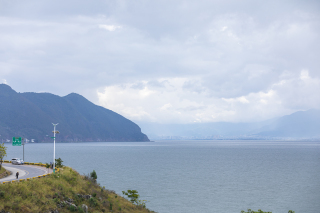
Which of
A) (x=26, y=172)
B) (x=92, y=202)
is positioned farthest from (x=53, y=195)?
(x=26, y=172)

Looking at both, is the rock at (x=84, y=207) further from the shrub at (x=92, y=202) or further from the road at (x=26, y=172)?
the road at (x=26, y=172)

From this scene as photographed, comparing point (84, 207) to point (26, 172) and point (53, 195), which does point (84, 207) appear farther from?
point (26, 172)

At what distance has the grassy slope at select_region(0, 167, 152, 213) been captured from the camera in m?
27.9

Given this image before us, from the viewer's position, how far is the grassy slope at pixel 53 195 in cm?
2794

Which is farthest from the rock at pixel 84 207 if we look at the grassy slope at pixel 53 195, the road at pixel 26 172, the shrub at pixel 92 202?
the road at pixel 26 172

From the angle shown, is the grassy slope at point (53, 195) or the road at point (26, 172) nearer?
the grassy slope at point (53, 195)

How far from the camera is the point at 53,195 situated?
32.5 metres

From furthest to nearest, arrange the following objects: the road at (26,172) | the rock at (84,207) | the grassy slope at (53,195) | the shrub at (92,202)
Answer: the road at (26,172)
the shrub at (92,202)
the rock at (84,207)
the grassy slope at (53,195)

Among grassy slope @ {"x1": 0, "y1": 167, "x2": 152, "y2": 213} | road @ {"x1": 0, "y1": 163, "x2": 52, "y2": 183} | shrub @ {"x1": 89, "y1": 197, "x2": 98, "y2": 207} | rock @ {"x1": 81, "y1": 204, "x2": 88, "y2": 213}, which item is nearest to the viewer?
grassy slope @ {"x1": 0, "y1": 167, "x2": 152, "y2": 213}

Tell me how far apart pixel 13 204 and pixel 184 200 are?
3613 cm

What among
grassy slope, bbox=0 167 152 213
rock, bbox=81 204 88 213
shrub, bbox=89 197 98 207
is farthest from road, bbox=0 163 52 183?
rock, bbox=81 204 88 213

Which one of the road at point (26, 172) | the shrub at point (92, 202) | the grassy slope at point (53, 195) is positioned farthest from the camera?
the road at point (26, 172)

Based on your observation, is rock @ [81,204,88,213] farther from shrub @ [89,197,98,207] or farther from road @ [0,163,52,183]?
road @ [0,163,52,183]

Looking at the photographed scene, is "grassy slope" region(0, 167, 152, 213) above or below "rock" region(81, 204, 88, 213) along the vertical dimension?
above
